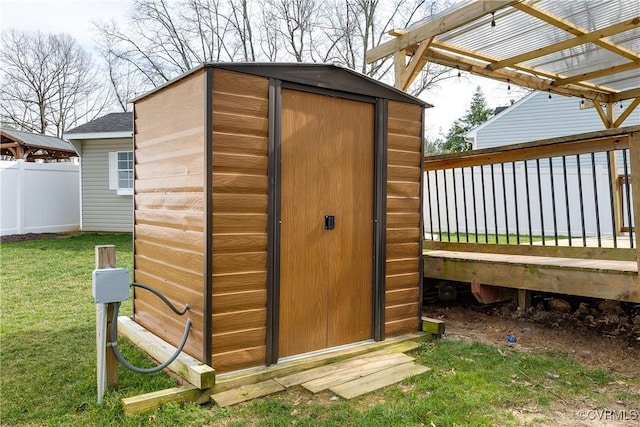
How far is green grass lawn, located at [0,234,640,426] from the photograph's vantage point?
91.0 inches

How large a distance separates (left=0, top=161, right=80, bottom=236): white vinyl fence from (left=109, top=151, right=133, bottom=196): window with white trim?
1.57 meters

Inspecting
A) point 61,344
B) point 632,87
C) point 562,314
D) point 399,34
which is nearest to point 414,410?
point 562,314

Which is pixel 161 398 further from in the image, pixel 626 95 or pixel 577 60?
pixel 626 95

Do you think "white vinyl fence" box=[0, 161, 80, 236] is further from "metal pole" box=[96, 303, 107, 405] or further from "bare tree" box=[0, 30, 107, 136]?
"bare tree" box=[0, 30, 107, 136]

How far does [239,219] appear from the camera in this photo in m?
2.74

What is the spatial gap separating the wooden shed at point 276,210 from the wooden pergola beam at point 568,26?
1.41 meters

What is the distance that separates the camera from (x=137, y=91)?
19.9m

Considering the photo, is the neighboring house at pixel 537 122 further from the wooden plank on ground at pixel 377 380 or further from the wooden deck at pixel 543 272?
the wooden plank on ground at pixel 377 380

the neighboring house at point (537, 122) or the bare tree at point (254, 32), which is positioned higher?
the bare tree at point (254, 32)

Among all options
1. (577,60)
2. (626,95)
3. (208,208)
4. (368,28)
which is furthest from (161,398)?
(368,28)

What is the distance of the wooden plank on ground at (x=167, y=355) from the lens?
2.50 meters

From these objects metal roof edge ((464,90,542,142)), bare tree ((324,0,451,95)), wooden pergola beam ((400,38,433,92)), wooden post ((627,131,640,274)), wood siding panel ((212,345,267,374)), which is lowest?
wood siding panel ((212,345,267,374))
